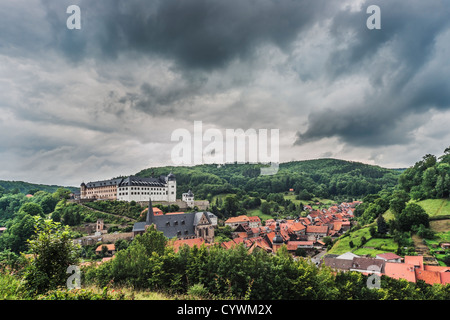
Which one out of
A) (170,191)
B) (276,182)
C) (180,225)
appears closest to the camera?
(180,225)

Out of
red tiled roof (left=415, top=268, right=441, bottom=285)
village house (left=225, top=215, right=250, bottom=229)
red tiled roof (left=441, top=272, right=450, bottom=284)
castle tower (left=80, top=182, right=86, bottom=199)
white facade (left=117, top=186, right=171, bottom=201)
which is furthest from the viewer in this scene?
castle tower (left=80, top=182, right=86, bottom=199)

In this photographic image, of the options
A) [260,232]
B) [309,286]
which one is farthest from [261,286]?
[260,232]

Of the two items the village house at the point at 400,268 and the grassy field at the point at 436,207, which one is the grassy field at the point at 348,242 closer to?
the village house at the point at 400,268

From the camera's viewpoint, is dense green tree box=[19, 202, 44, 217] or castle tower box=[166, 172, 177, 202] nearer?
dense green tree box=[19, 202, 44, 217]

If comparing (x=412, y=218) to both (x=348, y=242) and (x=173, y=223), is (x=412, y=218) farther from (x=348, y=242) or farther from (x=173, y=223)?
(x=173, y=223)

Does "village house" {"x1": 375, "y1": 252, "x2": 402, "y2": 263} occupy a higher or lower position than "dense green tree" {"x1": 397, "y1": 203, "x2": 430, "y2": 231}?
lower

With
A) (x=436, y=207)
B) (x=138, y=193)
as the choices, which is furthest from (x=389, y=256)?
(x=138, y=193)

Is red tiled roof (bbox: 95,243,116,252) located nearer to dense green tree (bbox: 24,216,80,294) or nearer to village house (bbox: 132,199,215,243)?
village house (bbox: 132,199,215,243)

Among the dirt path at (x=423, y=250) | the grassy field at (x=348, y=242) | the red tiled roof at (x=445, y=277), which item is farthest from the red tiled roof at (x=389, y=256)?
the grassy field at (x=348, y=242)

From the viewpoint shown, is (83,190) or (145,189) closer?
(145,189)

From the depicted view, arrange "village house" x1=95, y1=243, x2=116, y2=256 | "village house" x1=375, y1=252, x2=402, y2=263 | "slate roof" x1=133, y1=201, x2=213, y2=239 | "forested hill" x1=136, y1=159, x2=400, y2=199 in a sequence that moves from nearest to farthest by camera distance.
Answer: "village house" x1=375, y1=252, x2=402, y2=263 < "village house" x1=95, y1=243, x2=116, y2=256 < "slate roof" x1=133, y1=201, x2=213, y2=239 < "forested hill" x1=136, y1=159, x2=400, y2=199

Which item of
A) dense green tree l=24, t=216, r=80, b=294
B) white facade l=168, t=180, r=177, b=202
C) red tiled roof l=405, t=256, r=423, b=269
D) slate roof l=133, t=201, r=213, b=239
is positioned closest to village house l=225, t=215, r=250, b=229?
white facade l=168, t=180, r=177, b=202
